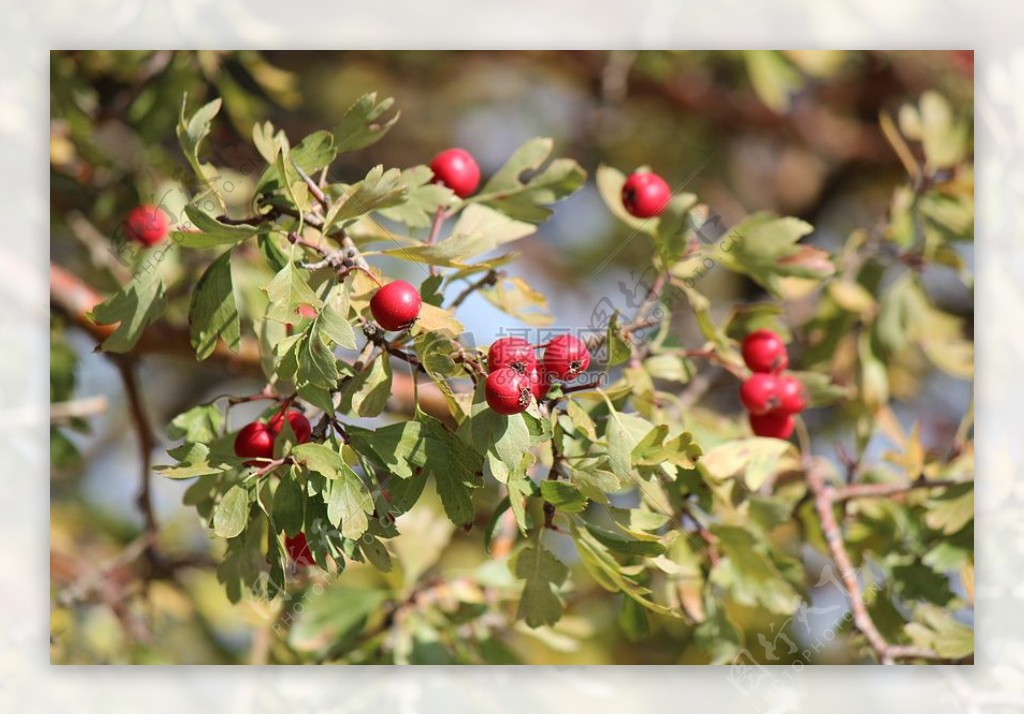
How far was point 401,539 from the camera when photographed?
50.4 inches

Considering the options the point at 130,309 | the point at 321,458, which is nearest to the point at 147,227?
the point at 130,309

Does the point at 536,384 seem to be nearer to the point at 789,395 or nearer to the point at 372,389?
the point at 372,389

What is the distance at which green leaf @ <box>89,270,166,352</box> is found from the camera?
880mm

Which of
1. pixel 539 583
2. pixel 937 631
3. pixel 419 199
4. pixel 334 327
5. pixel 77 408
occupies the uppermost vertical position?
pixel 419 199

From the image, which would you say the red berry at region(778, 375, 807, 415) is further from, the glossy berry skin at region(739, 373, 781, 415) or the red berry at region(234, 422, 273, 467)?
the red berry at region(234, 422, 273, 467)

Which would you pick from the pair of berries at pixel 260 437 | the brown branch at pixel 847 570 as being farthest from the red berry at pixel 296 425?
the brown branch at pixel 847 570

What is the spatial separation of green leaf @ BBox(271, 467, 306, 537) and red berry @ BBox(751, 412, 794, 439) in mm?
538

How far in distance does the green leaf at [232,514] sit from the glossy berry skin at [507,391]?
0.20 m

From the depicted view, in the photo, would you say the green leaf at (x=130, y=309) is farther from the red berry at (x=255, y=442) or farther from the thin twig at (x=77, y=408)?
the thin twig at (x=77, y=408)

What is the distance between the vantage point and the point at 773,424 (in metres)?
1.12

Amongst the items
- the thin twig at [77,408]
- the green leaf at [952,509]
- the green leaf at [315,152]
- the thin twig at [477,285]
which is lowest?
the green leaf at [952,509]

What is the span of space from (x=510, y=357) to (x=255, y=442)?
0.26m

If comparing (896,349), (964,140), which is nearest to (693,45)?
(964,140)

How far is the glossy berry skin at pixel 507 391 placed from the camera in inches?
28.9
